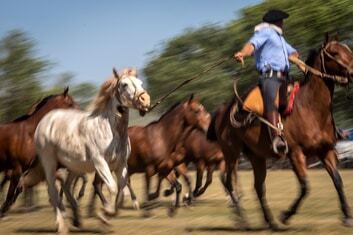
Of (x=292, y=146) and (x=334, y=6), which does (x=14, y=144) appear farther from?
(x=334, y=6)

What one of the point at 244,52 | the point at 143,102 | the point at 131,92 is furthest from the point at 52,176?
the point at 244,52

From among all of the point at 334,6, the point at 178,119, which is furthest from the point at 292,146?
the point at 334,6

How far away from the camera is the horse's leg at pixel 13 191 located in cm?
1383

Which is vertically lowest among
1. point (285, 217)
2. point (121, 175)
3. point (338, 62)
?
point (285, 217)

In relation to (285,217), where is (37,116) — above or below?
above

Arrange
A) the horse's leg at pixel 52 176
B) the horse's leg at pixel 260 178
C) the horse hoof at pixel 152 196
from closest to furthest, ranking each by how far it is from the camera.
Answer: the horse's leg at pixel 260 178
the horse's leg at pixel 52 176
the horse hoof at pixel 152 196

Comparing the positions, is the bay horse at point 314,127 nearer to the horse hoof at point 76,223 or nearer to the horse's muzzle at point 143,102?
the horse's muzzle at point 143,102

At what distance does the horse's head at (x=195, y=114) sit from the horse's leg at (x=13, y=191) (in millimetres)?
3666

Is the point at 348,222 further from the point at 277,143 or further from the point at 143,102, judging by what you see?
the point at 143,102

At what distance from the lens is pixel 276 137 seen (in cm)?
1006

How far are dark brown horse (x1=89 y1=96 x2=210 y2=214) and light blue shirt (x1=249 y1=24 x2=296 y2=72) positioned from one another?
549 centimetres

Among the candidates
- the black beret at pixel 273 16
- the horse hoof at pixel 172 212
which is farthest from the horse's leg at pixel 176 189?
the black beret at pixel 273 16

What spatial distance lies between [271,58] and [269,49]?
5.3 inches

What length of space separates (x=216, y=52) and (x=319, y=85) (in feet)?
162
